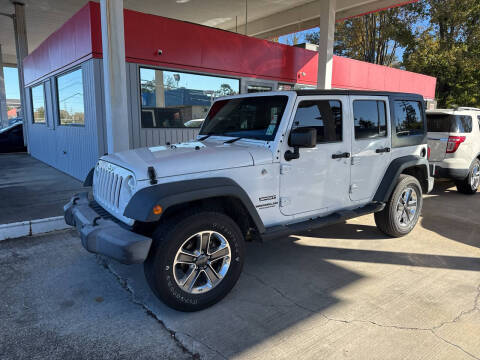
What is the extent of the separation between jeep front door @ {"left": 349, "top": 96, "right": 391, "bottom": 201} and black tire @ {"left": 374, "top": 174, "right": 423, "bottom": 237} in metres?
0.31

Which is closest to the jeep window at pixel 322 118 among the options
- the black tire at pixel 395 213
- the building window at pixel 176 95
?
the black tire at pixel 395 213

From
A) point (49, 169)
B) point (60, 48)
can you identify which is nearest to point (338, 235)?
point (60, 48)

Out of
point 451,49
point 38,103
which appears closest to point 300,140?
point 38,103

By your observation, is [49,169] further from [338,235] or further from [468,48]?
[468,48]

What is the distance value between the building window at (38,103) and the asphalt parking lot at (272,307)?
26.9 ft

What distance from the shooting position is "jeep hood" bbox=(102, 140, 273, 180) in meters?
2.84

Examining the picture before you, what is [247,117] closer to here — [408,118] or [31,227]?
[408,118]

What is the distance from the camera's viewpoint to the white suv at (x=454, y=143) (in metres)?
6.73

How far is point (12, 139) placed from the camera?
14.4 meters

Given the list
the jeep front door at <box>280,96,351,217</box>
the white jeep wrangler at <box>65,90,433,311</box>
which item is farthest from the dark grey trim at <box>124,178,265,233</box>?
the jeep front door at <box>280,96,351,217</box>

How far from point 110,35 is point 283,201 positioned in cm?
430

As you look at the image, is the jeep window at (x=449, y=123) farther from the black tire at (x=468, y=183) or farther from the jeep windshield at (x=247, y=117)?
the jeep windshield at (x=247, y=117)

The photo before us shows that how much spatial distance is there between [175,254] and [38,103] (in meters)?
11.5

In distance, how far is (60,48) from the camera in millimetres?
8648
